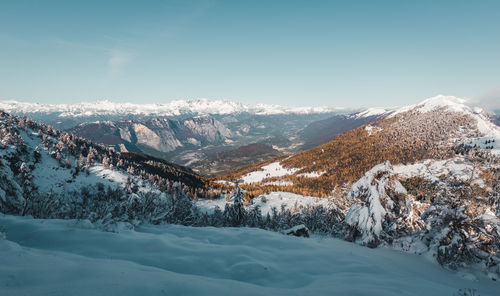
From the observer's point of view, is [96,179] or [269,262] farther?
[96,179]

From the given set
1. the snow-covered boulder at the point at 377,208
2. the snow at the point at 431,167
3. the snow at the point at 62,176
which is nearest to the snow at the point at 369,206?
the snow-covered boulder at the point at 377,208

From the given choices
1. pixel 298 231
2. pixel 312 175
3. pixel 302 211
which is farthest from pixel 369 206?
pixel 312 175

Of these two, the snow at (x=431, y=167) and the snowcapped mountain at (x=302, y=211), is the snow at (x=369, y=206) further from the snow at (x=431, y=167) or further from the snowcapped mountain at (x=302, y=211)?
the snow at (x=431, y=167)

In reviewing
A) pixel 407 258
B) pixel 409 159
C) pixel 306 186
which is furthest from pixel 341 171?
pixel 407 258

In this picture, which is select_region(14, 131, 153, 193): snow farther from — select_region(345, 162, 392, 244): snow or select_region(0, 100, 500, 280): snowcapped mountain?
select_region(345, 162, 392, 244): snow

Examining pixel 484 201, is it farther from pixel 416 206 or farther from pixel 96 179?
pixel 96 179

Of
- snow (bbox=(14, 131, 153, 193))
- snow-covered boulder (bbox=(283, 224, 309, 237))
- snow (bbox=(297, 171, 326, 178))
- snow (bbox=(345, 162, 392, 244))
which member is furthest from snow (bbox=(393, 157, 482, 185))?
snow (bbox=(14, 131, 153, 193))

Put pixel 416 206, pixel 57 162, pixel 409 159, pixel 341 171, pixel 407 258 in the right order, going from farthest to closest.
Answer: pixel 341 171
pixel 409 159
pixel 57 162
pixel 416 206
pixel 407 258

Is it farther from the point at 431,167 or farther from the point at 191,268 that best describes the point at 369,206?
the point at 431,167

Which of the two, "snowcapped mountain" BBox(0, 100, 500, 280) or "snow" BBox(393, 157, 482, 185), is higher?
"snow" BBox(393, 157, 482, 185)
